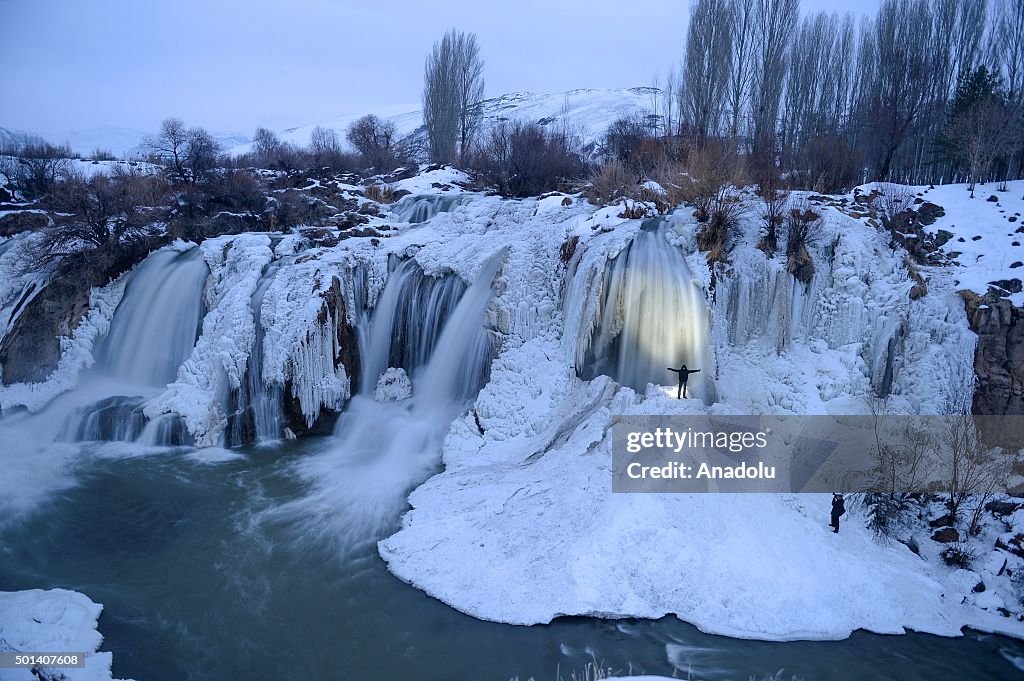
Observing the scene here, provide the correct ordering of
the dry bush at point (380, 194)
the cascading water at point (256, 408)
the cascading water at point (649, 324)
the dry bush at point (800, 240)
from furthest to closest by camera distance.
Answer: the dry bush at point (380, 194) < the cascading water at point (256, 408) < the dry bush at point (800, 240) < the cascading water at point (649, 324)

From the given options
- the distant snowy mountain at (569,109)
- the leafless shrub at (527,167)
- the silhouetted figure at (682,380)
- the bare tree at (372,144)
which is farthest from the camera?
the distant snowy mountain at (569,109)

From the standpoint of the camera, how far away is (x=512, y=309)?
14.1 meters

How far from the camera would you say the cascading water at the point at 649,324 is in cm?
1203

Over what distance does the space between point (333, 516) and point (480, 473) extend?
9.46 feet

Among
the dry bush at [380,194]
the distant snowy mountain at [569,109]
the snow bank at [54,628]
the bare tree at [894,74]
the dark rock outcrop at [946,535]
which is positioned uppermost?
the distant snowy mountain at [569,109]

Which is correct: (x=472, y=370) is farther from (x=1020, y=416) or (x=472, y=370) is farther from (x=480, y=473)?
(x=1020, y=416)

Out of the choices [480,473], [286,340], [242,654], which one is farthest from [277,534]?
[286,340]

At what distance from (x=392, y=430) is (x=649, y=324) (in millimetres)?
6334

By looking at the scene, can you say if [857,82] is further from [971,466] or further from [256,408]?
[256,408]

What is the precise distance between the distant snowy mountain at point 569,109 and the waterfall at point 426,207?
31868 millimetres

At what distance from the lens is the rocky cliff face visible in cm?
1048

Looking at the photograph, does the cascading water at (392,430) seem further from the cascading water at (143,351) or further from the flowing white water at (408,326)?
the cascading water at (143,351)

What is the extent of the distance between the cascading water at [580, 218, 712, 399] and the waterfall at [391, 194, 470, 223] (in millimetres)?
10224

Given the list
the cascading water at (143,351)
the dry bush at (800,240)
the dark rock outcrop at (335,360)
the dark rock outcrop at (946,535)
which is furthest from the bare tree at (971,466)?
the cascading water at (143,351)
